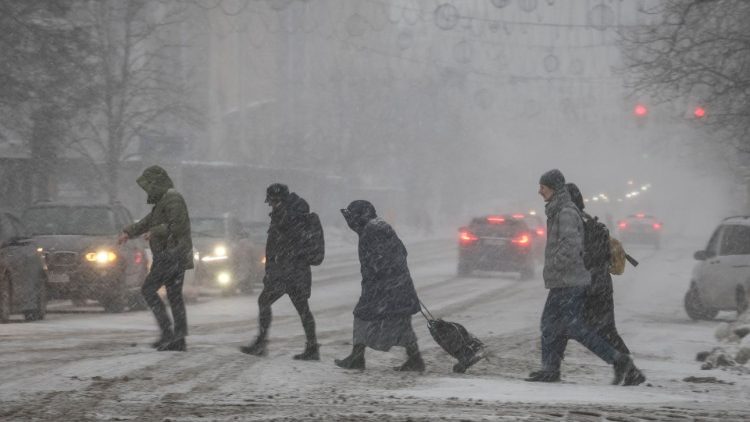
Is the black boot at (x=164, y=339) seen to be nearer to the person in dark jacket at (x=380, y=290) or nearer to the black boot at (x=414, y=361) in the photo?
the person in dark jacket at (x=380, y=290)

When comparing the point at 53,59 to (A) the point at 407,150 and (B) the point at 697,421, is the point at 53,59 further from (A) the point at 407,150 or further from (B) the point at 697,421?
(A) the point at 407,150

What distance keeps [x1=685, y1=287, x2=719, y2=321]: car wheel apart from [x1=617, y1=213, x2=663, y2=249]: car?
38.5m

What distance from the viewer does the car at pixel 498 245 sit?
31281 millimetres

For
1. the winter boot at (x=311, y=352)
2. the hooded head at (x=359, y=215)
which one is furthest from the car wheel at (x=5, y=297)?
the hooded head at (x=359, y=215)

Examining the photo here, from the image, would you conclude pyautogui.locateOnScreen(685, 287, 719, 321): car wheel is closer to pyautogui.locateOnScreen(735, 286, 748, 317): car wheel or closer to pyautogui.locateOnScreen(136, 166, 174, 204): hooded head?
pyautogui.locateOnScreen(735, 286, 748, 317): car wheel

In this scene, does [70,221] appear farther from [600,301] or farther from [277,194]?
[600,301]

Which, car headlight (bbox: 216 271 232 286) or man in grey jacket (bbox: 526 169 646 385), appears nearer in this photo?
man in grey jacket (bbox: 526 169 646 385)

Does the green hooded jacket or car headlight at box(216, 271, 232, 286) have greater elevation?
the green hooded jacket

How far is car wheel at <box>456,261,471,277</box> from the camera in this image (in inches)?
1254

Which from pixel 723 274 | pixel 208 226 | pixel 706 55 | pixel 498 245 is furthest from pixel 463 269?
pixel 723 274

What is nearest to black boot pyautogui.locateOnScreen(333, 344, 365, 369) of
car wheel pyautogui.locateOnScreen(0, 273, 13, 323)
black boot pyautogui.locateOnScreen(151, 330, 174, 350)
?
black boot pyautogui.locateOnScreen(151, 330, 174, 350)

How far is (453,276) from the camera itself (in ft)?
107

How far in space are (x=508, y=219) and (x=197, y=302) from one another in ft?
38.3

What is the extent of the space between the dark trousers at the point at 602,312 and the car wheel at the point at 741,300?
8.35 meters
